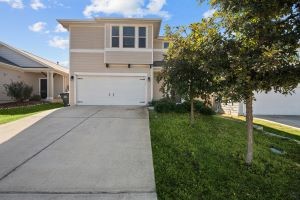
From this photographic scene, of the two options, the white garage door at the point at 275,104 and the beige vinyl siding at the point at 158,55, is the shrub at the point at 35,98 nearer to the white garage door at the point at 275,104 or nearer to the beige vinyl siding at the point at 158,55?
the beige vinyl siding at the point at 158,55

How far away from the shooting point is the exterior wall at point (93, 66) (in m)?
16.5

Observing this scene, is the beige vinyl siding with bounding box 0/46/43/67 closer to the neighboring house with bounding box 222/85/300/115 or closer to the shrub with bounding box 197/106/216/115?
the shrub with bounding box 197/106/216/115

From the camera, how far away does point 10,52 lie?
22.9m

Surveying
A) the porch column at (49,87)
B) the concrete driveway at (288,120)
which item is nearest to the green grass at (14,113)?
the porch column at (49,87)

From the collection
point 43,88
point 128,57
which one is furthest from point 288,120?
point 43,88

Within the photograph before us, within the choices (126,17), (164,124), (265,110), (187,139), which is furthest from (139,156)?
(265,110)

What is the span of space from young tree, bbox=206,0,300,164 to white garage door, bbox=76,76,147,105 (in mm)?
11197

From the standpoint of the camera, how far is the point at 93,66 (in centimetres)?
1661

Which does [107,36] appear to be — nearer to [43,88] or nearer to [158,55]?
[158,55]

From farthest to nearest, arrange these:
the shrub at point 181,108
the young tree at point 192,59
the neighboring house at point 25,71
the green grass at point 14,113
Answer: the neighboring house at point 25,71 < the shrub at point 181,108 < the green grass at point 14,113 < the young tree at point 192,59

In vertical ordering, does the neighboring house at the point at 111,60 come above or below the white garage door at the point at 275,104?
above

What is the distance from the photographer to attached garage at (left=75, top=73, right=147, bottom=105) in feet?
54.9

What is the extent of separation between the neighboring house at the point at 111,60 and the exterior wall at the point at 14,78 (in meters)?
7.16

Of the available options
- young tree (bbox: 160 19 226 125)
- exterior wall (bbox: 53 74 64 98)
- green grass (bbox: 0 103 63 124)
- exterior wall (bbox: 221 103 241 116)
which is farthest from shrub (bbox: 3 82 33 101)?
exterior wall (bbox: 221 103 241 116)
